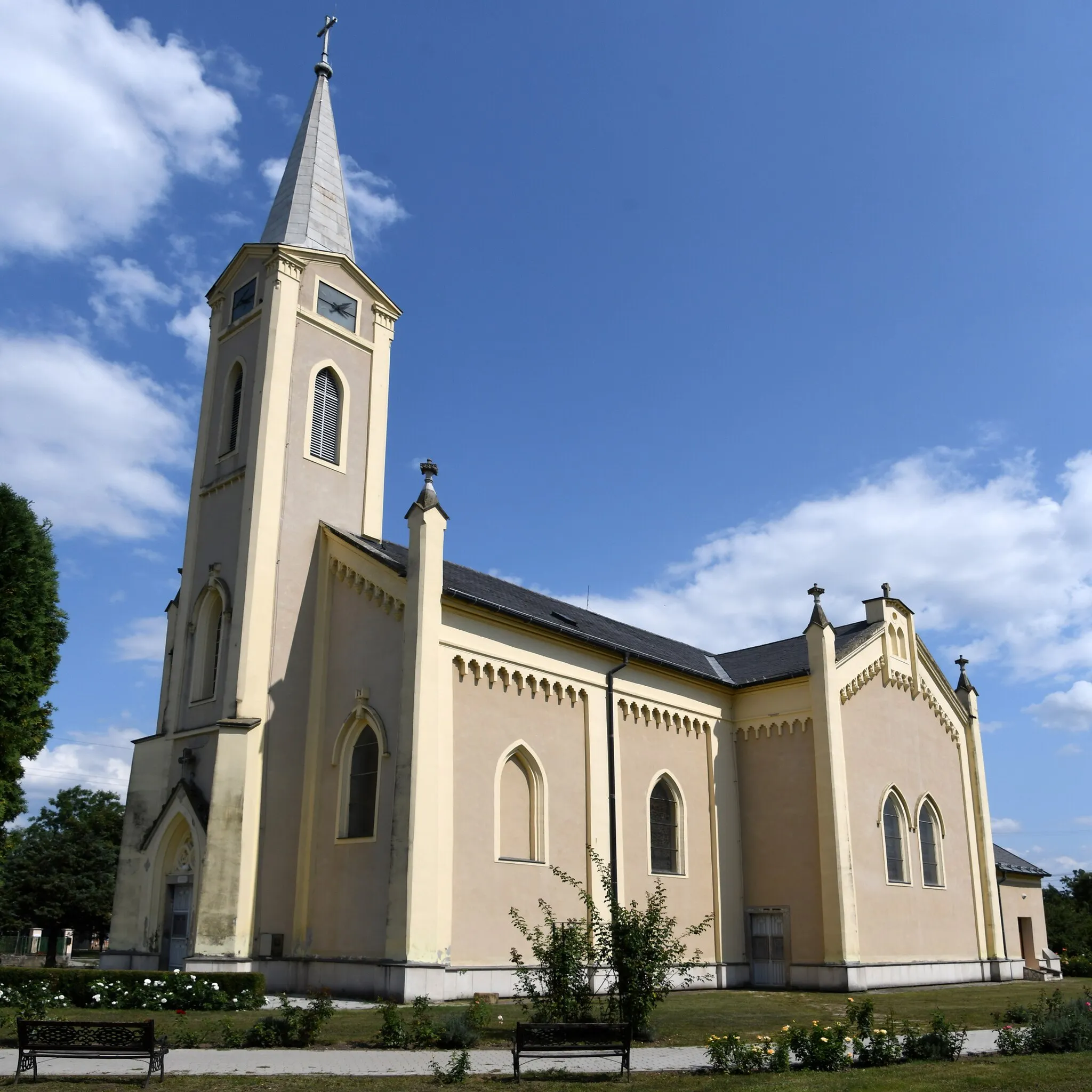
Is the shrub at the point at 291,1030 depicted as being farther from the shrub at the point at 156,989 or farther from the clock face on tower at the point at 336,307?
the clock face on tower at the point at 336,307

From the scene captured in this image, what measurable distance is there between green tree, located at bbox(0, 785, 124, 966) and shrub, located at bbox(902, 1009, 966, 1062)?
48.6 metres

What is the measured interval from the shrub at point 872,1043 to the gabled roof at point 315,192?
923 inches

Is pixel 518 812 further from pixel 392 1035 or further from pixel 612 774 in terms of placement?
pixel 392 1035

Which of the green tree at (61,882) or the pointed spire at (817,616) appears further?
the green tree at (61,882)

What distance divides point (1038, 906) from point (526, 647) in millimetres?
27247

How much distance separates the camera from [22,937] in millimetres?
70812

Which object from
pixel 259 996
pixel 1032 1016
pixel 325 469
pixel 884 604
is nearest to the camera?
pixel 1032 1016

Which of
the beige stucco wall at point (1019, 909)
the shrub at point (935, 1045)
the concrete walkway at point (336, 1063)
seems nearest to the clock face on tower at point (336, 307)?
the concrete walkway at point (336, 1063)

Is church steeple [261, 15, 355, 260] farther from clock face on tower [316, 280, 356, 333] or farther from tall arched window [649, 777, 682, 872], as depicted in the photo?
tall arched window [649, 777, 682, 872]

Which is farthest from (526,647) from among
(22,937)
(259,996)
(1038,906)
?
(22,937)

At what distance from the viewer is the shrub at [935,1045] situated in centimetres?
1300

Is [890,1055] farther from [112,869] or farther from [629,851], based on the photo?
[112,869]

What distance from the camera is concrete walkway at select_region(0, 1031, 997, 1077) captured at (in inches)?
463

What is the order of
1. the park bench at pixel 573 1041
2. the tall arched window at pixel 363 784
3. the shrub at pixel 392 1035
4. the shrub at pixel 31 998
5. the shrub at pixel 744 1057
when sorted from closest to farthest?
the park bench at pixel 573 1041 < the shrub at pixel 744 1057 < the shrub at pixel 392 1035 < the shrub at pixel 31 998 < the tall arched window at pixel 363 784
